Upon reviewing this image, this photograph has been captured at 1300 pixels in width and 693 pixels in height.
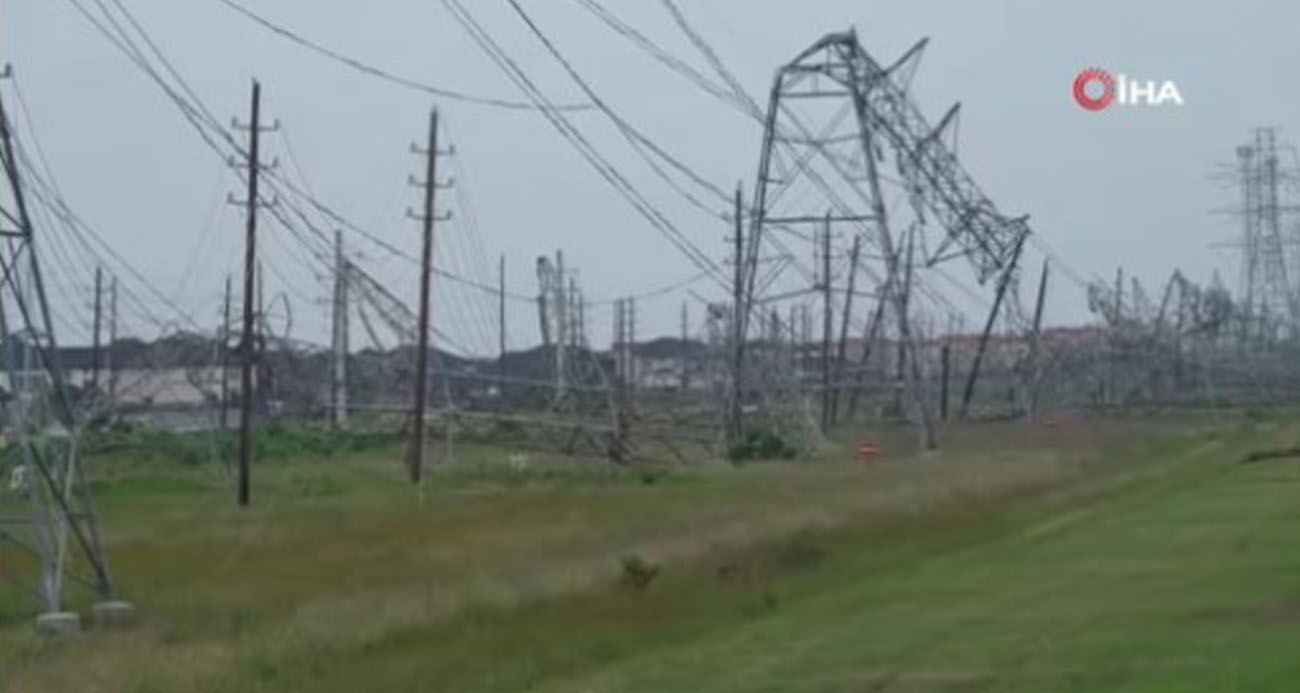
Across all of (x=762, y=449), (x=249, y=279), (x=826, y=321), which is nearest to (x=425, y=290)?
(x=249, y=279)

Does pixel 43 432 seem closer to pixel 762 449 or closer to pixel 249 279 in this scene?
pixel 249 279

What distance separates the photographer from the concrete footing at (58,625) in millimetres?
24516

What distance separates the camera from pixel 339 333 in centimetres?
7331

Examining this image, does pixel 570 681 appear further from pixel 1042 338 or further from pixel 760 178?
pixel 1042 338

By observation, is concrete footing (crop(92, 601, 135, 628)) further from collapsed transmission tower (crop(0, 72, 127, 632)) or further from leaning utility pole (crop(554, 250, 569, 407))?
leaning utility pole (crop(554, 250, 569, 407))

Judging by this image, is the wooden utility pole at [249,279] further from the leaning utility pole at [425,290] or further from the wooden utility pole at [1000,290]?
the wooden utility pole at [1000,290]

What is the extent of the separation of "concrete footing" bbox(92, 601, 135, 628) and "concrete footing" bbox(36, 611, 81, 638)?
22.9 inches

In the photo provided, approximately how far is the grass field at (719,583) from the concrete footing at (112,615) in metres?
0.40

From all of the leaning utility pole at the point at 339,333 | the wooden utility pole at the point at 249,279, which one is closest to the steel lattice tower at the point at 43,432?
the wooden utility pole at the point at 249,279

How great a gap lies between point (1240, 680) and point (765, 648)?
6.47m

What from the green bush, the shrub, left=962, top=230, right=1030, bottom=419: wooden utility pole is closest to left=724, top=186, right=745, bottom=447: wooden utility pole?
the green bush

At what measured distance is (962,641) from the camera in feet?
70.2

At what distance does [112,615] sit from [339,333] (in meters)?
47.7

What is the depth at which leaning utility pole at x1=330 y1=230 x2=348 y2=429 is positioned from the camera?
7038 cm
